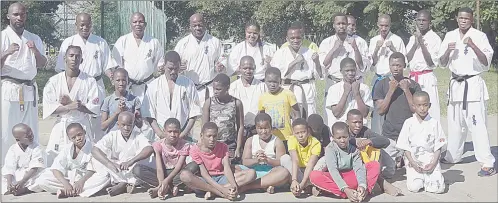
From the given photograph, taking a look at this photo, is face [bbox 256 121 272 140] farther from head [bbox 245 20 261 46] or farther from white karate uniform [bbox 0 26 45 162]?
white karate uniform [bbox 0 26 45 162]

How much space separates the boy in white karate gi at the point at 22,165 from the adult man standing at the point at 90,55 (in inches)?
37.1

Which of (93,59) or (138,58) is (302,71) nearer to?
(138,58)

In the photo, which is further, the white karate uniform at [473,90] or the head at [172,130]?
the white karate uniform at [473,90]

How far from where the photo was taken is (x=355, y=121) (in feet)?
19.9

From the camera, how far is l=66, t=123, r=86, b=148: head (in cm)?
589

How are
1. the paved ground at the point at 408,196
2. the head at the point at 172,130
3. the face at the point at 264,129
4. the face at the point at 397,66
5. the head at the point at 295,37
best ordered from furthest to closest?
the head at the point at 295,37
the face at the point at 397,66
the face at the point at 264,129
the head at the point at 172,130
the paved ground at the point at 408,196

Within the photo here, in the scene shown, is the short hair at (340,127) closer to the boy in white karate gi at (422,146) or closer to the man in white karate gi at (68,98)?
the boy in white karate gi at (422,146)

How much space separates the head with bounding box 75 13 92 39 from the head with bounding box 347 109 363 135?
3281mm

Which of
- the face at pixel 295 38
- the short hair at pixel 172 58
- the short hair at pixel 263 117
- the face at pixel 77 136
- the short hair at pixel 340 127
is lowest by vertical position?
the face at pixel 77 136

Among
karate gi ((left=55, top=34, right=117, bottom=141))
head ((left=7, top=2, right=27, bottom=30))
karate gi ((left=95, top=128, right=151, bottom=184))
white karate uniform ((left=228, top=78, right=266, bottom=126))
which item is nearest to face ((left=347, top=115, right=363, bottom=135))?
white karate uniform ((left=228, top=78, right=266, bottom=126))

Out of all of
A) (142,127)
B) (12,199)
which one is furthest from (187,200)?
(12,199)

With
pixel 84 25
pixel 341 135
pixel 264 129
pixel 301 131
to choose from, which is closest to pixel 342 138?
pixel 341 135

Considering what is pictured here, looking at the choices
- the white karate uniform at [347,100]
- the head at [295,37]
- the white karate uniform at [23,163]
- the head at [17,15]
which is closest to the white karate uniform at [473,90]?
the white karate uniform at [347,100]

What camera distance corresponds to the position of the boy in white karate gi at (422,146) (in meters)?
5.88
